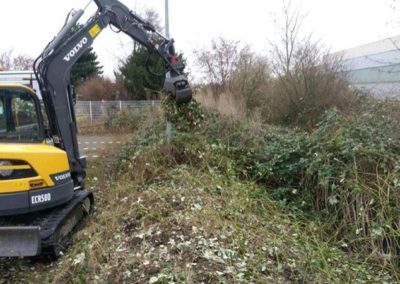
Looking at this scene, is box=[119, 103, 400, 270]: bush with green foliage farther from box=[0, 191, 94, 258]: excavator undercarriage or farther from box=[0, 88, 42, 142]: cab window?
box=[0, 88, 42, 142]: cab window

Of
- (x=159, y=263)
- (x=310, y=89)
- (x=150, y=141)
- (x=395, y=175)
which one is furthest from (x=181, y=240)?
(x=310, y=89)

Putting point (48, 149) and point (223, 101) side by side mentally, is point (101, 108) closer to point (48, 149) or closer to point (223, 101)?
point (223, 101)

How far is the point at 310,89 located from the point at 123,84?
16.4 m

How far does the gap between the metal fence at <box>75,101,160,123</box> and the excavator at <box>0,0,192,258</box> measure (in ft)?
46.4

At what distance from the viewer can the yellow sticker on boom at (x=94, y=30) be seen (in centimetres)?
736

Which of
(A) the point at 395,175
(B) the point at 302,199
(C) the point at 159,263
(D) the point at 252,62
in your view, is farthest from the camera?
(D) the point at 252,62

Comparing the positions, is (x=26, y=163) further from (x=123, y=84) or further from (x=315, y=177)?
(x=123, y=84)

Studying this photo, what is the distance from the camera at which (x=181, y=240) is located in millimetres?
4965

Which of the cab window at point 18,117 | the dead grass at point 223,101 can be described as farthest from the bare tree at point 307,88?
the cab window at point 18,117

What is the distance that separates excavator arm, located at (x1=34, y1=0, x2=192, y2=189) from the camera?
670 centimetres

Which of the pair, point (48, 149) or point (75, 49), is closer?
point (48, 149)

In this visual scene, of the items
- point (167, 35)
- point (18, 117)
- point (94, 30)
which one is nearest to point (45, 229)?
point (18, 117)

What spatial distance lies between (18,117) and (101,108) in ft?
60.5

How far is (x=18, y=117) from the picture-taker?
593 centimetres
